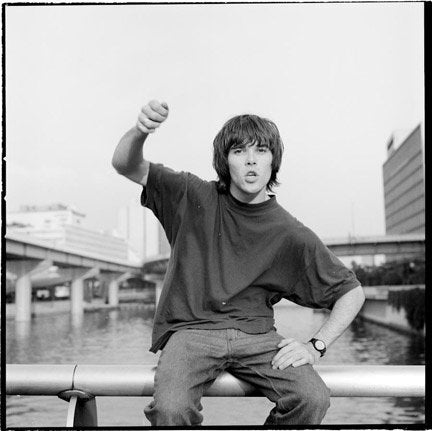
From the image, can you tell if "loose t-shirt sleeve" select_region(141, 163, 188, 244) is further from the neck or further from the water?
the water

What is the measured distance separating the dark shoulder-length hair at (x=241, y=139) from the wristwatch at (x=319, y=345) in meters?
0.40

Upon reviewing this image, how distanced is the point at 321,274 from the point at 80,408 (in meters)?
0.61

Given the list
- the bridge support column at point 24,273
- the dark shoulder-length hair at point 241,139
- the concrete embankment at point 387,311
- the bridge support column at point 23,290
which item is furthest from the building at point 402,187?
the dark shoulder-length hair at point 241,139

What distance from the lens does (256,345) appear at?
1265 mm

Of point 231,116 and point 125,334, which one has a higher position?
point 231,116

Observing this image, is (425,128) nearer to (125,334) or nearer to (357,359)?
(357,359)

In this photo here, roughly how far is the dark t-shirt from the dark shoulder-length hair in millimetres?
90

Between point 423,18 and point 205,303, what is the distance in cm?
91

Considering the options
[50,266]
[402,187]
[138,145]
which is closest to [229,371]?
[138,145]

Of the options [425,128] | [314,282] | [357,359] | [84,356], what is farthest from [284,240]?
[84,356]

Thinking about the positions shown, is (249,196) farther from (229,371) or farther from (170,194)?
(229,371)

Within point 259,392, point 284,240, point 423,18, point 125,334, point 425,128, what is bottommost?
point 125,334

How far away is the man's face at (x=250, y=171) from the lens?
137 cm

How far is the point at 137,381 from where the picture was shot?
1.20 metres
